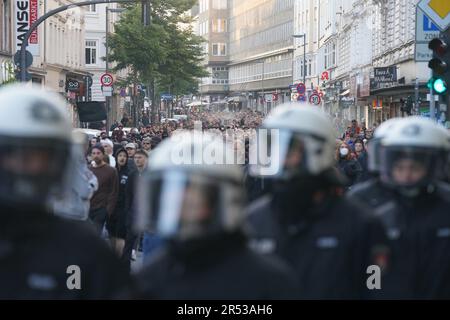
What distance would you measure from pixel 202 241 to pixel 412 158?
249 cm

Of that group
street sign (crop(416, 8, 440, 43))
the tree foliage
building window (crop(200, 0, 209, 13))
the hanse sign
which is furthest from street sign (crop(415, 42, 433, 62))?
building window (crop(200, 0, 209, 13))

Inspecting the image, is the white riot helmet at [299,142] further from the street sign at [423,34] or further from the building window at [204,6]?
the building window at [204,6]

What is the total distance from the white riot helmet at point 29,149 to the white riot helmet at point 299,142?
1.53m

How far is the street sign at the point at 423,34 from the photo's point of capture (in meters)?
18.7

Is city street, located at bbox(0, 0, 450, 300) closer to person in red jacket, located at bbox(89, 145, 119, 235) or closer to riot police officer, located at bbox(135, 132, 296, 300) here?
riot police officer, located at bbox(135, 132, 296, 300)

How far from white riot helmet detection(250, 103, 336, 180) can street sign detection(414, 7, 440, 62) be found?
1257 centimetres

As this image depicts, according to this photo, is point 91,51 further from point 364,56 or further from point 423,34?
point 423,34

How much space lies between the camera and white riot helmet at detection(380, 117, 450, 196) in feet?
21.2

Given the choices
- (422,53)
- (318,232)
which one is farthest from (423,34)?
(318,232)

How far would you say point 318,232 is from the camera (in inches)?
225
